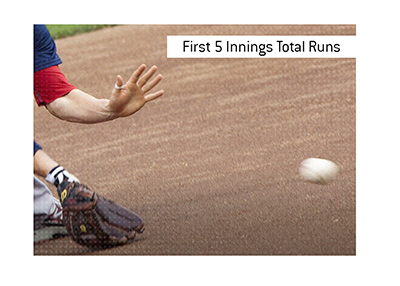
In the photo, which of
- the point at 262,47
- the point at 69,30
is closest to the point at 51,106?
the point at 262,47

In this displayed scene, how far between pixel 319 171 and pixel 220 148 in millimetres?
1118

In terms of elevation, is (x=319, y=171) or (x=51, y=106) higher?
(x=51, y=106)

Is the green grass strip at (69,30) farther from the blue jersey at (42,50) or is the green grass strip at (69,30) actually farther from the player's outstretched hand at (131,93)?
the player's outstretched hand at (131,93)

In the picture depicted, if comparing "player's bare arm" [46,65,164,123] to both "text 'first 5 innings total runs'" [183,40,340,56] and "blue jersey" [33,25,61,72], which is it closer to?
"blue jersey" [33,25,61,72]

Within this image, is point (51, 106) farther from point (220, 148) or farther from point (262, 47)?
point (220, 148)

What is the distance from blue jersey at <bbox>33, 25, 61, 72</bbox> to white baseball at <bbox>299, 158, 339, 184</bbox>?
78.8 inches

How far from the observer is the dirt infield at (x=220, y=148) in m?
4.47

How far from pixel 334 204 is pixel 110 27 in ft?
17.9

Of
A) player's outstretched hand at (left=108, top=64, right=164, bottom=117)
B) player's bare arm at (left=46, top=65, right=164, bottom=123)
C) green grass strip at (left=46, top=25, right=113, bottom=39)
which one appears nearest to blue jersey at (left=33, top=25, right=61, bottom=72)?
player's bare arm at (left=46, top=65, right=164, bottom=123)

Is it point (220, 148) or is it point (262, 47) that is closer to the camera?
point (262, 47)

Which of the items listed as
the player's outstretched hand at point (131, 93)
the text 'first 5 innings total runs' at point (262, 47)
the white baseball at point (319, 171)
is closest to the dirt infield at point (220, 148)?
the white baseball at point (319, 171)

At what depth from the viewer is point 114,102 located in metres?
4.19

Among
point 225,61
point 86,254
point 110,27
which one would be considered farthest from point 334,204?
point 110,27

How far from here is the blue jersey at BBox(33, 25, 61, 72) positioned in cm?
444
